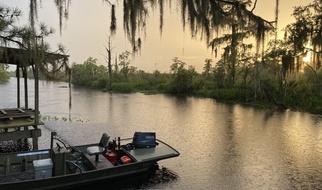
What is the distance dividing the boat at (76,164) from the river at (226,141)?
0.95 meters

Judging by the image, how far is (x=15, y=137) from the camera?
9.24 m

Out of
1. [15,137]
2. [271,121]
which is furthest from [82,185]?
[271,121]

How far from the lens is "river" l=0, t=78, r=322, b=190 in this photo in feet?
28.3

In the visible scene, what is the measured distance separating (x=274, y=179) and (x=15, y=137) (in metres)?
8.49

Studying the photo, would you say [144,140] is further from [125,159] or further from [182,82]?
[182,82]

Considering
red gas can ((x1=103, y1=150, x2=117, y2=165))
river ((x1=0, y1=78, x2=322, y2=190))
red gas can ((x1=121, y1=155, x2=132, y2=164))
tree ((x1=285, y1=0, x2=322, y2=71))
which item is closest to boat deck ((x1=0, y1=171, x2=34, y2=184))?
red gas can ((x1=103, y1=150, x2=117, y2=165))

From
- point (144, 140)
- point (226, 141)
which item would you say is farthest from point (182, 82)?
point (144, 140)

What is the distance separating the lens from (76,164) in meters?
7.45

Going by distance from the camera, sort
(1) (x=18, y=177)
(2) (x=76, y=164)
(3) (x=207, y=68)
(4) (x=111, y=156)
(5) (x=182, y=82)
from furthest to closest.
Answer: (3) (x=207, y=68) < (5) (x=182, y=82) < (4) (x=111, y=156) < (2) (x=76, y=164) < (1) (x=18, y=177)

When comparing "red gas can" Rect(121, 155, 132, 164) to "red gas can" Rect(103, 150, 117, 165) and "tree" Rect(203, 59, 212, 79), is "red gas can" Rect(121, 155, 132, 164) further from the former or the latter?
"tree" Rect(203, 59, 212, 79)

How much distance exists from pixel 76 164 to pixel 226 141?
825 centimetres

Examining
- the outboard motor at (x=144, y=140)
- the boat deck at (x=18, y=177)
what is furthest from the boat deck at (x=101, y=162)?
the boat deck at (x=18, y=177)

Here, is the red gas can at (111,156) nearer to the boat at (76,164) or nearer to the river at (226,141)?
the boat at (76,164)

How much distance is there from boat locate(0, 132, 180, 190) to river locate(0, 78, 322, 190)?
0.95 m
